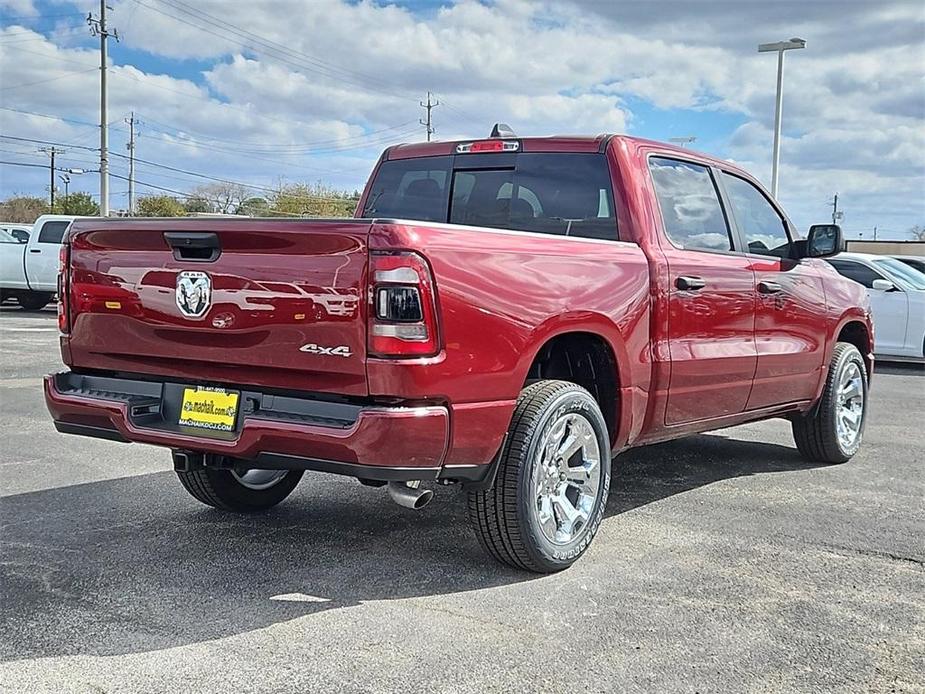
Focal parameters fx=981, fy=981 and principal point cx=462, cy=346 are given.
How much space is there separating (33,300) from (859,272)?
1555cm

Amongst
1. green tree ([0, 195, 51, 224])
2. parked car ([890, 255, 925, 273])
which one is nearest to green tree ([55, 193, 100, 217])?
green tree ([0, 195, 51, 224])

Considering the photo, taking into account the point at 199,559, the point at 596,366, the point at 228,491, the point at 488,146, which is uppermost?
the point at 488,146

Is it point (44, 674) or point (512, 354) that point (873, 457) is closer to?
point (512, 354)

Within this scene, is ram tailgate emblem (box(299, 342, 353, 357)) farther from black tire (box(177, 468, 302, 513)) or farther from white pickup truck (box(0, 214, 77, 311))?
white pickup truck (box(0, 214, 77, 311))

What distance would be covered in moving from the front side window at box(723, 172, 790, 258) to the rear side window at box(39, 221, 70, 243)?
15890mm

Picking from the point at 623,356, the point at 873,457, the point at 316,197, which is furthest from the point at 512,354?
the point at 316,197

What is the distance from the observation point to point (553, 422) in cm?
406

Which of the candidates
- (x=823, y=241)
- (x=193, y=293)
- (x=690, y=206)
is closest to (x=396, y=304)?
(x=193, y=293)

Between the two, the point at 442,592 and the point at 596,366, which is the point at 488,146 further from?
the point at 442,592

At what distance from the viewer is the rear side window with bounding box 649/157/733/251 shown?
16.5 ft

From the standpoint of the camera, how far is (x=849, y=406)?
6859mm

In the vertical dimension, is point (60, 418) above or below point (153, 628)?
above

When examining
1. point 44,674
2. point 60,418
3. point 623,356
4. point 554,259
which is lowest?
point 44,674

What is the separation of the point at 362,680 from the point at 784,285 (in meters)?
3.76
